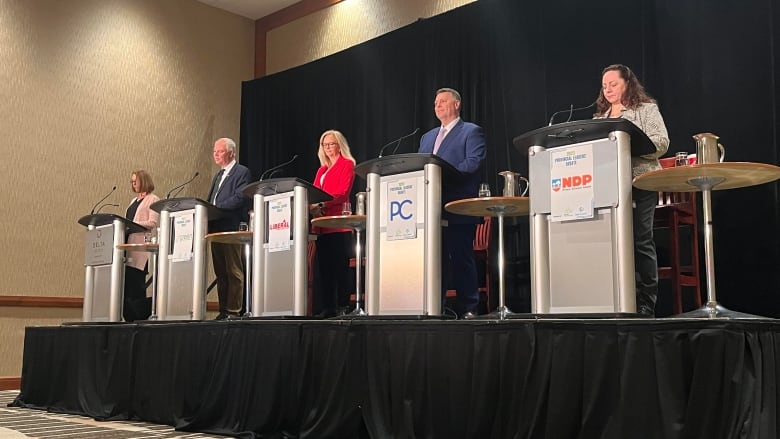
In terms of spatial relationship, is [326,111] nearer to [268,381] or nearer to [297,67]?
[297,67]

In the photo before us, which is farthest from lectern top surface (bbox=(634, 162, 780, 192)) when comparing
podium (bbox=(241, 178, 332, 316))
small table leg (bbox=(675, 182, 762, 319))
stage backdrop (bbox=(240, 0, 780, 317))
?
stage backdrop (bbox=(240, 0, 780, 317))

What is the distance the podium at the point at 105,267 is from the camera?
15.4 ft

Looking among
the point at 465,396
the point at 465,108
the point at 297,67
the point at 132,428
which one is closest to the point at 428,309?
the point at 465,396

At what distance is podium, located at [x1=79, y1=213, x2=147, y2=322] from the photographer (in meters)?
4.70

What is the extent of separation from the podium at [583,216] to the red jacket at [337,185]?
195 cm

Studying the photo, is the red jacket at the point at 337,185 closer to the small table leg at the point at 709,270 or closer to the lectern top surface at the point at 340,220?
the lectern top surface at the point at 340,220

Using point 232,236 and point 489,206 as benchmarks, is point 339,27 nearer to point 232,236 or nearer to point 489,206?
point 232,236

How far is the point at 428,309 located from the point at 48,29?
5153mm

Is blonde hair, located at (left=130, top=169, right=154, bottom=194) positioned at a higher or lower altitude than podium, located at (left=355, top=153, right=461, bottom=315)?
higher

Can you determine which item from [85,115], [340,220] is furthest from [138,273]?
[85,115]

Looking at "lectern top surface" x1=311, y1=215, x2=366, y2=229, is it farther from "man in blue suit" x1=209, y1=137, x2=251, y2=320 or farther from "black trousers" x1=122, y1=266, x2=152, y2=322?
"black trousers" x1=122, y1=266, x2=152, y2=322

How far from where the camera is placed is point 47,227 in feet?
21.6

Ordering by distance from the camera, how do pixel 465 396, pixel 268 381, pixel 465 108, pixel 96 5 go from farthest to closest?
pixel 96 5
pixel 465 108
pixel 268 381
pixel 465 396

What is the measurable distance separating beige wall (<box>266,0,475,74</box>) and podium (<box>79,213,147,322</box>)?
315cm
